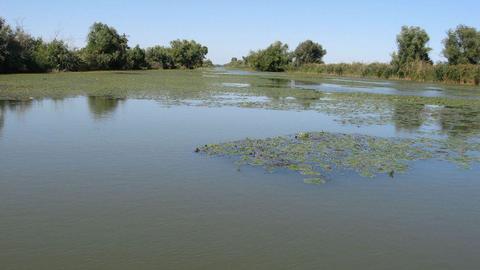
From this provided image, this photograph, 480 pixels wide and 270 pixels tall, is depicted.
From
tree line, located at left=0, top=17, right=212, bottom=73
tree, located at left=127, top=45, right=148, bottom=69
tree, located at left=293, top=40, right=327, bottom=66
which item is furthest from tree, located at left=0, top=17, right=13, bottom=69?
tree, located at left=293, top=40, right=327, bottom=66

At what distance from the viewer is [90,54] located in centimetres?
6488

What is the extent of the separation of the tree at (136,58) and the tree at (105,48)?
2169 mm

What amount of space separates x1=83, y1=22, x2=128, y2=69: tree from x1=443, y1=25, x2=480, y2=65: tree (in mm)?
47412

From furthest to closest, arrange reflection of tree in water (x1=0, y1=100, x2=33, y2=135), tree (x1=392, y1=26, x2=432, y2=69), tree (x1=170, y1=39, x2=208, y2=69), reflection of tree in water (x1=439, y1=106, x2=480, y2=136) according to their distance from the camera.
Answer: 1. tree (x1=170, y1=39, x2=208, y2=69)
2. tree (x1=392, y1=26, x2=432, y2=69)
3. reflection of tree in water (x1=0, y1=100, x2=33, y2=135)
4. reflection of tree in water (x1=439, y1=106, x2=480, y2=136)

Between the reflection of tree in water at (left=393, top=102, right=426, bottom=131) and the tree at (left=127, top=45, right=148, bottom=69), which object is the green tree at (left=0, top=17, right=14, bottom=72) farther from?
the reflection of tree in water at (left=393, top=102, right=426, bottom=131)

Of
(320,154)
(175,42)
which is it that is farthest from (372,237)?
(175,42)

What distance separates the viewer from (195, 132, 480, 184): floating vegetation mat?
8.78m

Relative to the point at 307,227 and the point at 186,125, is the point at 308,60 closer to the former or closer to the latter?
the point at 186,125

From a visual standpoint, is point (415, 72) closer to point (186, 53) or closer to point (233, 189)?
point (233, 189)

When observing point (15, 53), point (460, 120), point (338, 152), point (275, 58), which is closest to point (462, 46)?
point (275, 58)

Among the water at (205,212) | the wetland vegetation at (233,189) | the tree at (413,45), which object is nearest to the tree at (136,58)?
the tree at (413,45)

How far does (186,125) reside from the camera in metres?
13.5

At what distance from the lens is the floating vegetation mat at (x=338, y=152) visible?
8.78 m

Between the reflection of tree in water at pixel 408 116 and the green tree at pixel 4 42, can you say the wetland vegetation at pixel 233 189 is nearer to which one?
the reflection of tree in water at pixel 408 116
